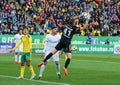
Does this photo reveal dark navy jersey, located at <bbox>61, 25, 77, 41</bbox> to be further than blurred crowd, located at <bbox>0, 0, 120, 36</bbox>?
No

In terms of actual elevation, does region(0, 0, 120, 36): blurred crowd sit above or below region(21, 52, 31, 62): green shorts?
above

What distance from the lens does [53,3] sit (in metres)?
53.9

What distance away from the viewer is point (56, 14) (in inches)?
2061

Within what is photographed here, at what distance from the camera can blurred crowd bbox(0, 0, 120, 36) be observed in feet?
160

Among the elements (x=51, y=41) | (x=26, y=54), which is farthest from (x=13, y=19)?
(x=26, y=54)

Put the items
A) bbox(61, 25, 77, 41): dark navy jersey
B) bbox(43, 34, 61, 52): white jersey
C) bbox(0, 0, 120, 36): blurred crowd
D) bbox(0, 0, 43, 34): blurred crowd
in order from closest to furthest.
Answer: bbox(61, 25, 77, 41): dark navy jersey → bbox(43, 34, 61, 52): white jersey → bbox(0, 0, 43, 34): blurred crowd → bbox(0, 0, 120, 36): blurred crowd

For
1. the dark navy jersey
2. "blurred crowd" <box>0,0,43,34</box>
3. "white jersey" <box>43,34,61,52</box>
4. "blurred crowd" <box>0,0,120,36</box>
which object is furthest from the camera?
"blurred crowd" <box>0,0,120,36</box>

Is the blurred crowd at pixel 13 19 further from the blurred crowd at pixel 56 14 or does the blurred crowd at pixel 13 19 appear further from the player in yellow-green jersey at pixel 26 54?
the player in yellow-green jersey at pixel 26 54

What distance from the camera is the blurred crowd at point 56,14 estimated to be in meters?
48.7

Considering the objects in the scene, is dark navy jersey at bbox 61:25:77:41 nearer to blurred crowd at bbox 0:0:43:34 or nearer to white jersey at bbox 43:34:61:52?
white jersey at bbox 43:34:61:52

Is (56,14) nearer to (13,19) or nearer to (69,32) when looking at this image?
(13,19)

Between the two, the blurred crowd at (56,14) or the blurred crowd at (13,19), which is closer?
the blurred crowd at (13,19)

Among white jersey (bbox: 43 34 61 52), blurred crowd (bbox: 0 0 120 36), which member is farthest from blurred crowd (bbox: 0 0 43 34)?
white jersey (bbox: 43 34 61 52)

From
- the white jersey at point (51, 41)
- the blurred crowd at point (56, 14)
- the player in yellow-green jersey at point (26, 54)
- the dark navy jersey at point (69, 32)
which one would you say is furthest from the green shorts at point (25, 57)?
the blurred crowd at point (56, 14)
